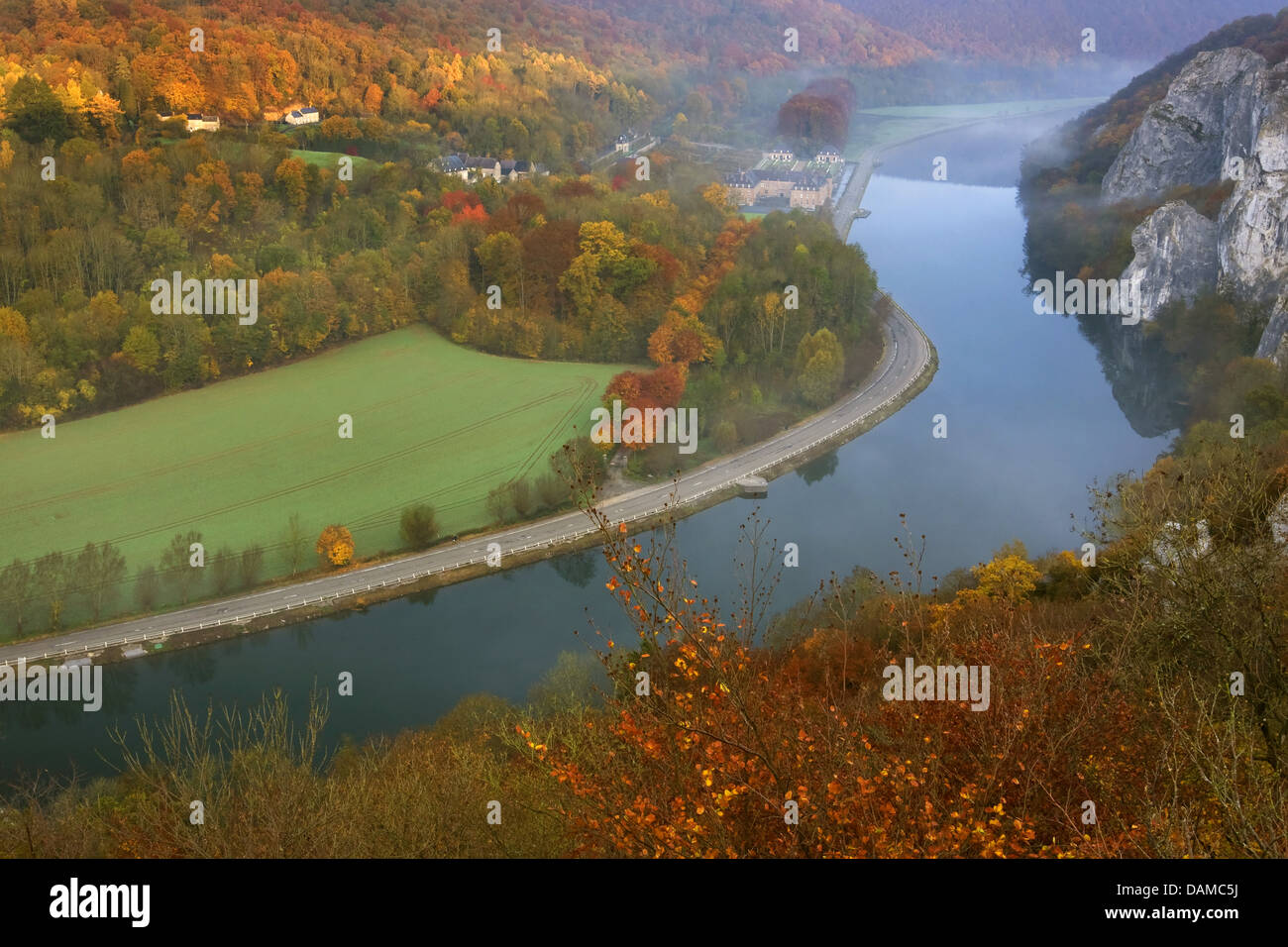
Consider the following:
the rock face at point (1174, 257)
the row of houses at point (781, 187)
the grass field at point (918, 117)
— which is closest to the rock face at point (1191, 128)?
the rock face at point (1174, 257)

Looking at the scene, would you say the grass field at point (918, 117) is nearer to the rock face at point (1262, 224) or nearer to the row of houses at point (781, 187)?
the row of houses at point (781, 187)

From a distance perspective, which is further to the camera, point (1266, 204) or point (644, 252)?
point (644, 252)

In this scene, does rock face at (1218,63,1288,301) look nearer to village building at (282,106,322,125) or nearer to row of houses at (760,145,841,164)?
row of houses at (760,145,841,164)

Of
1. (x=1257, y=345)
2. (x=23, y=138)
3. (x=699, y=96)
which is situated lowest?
(x=1257, y=345)

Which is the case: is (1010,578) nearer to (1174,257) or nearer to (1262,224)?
(1262,224)

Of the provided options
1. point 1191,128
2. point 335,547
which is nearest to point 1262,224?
point 1191,128

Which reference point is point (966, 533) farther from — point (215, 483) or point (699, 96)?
point (699, 96)
